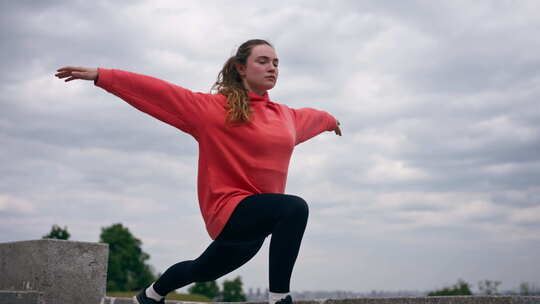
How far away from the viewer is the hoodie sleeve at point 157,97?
4.48 metres

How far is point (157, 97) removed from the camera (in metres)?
4.53

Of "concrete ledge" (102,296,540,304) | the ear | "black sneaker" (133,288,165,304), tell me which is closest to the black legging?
"black sneaker" (133,288,165,304)

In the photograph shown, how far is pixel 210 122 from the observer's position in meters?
4.49

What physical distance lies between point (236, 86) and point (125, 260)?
5260 cm

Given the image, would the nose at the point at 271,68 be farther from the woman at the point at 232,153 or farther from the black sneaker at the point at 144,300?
the black sneaker at the point at 144,300

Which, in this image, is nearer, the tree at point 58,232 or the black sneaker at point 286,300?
the black sneaker at point 286,300

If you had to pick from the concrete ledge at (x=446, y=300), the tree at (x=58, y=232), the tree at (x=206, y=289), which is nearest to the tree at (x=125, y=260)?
the tree at (x=58, y=232)

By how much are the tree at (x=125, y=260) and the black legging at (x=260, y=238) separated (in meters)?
51.0

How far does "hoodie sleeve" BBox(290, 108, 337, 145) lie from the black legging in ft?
4.18

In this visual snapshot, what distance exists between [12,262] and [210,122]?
15.3 feet

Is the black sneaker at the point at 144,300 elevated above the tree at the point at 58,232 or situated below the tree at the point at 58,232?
below

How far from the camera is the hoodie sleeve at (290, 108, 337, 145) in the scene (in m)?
5.31

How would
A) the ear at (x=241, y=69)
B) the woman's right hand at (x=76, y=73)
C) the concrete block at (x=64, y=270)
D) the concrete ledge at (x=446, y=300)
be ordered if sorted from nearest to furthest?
1. the woman's right hand at (x=76, y=73)
2. the ear at (x=241, y=69)
3. the concrete ledge at (x=446, y=300)
4. the concrete block at (x=64, y=270)

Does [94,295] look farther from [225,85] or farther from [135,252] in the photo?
[135,252]
